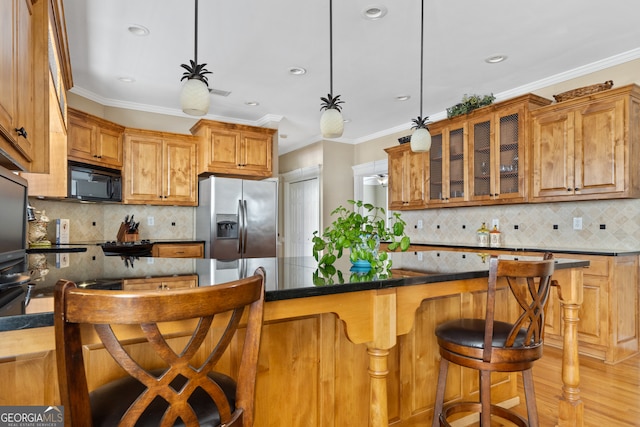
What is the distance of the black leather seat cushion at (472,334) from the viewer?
1483mm

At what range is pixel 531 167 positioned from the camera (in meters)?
3.76

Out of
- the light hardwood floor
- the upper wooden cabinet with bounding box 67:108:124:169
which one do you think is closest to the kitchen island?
the light hardwood floor

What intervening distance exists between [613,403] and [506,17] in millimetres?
2710

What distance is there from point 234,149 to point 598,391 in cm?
433

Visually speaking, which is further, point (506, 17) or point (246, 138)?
point (246, 138)

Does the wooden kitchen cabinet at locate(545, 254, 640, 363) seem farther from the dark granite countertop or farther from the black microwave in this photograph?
the black microwave

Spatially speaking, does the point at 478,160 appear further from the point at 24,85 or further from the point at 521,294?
the point at 24,85

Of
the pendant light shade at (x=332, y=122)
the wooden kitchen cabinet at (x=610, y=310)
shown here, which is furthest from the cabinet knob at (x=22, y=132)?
Result: the wooden kitchen cabinet at (x=610, y=310)

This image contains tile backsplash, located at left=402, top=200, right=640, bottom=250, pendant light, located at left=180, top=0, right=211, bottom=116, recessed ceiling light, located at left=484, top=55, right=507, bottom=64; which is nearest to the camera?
pendant light, located at left=180, top=0, right=211, bottom=116

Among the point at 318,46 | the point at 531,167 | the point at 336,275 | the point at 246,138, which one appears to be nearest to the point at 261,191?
the point at 246,138

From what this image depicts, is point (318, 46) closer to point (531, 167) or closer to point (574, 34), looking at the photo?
point (574, 34)

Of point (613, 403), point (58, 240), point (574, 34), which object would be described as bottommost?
point (613, 403)

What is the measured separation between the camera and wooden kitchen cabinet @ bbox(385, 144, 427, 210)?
4.99 meters

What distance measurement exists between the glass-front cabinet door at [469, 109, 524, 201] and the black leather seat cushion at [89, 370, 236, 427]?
12.3 feet
